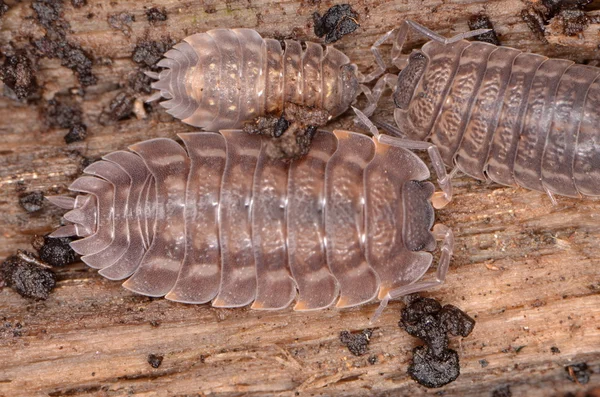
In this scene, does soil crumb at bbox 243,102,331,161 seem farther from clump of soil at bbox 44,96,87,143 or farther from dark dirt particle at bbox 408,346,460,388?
dark dirt particle at bbox 408,346,460,388

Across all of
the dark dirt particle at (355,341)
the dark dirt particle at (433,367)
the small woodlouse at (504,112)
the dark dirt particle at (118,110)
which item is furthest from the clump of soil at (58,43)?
the dark dirt particle at (433,367)

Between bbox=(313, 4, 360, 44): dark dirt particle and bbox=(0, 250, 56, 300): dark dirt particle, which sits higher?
bbox=(313, 4, 360, 44): dark dirt particle

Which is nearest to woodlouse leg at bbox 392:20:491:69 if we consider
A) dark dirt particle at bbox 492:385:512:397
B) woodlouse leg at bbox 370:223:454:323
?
woodlouse leg at bbox 370:223:454:323

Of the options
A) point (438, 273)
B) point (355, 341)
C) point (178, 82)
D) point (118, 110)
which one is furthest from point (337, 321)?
point (118, 110)

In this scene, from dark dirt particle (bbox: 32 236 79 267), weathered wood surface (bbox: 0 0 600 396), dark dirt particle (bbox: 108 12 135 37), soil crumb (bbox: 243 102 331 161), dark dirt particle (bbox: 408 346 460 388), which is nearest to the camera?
soil crumb (bbox: 243 102 331 161)

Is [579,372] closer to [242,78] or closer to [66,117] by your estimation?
[242,78]
